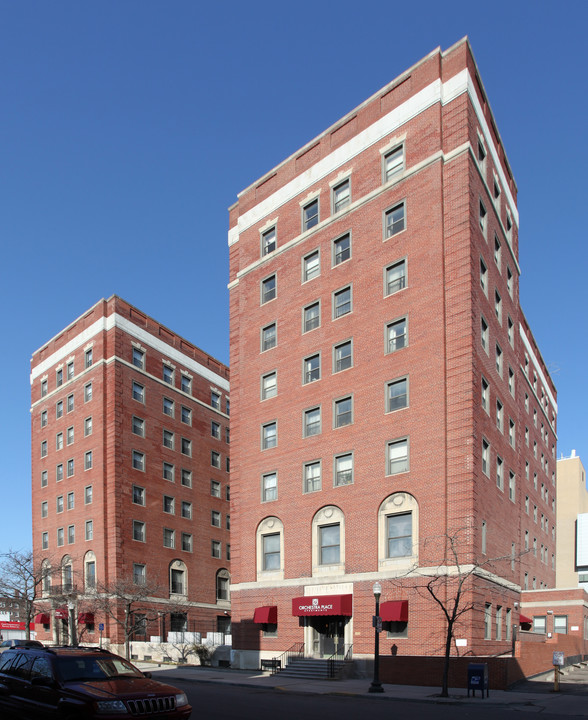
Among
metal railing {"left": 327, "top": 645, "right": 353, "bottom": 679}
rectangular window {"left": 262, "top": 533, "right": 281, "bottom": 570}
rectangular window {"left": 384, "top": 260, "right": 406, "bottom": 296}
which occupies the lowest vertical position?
metal railing {"left": 327, "top": 645, "right": 353, "bottom": 679}

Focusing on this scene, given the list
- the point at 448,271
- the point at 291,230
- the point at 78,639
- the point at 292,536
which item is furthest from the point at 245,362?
the point at 78,639

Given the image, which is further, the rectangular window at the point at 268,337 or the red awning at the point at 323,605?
the rectangular window at the point at 268,337

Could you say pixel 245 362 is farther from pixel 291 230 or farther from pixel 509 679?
pixel 509 679

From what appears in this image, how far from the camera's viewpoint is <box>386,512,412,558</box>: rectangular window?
3484cm

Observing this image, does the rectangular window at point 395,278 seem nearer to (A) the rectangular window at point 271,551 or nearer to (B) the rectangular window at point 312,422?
(B) the rectangular window at point 312,422

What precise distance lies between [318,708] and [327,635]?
52.5ft

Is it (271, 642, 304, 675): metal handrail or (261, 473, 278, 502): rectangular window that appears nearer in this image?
(271, 642, 304, 675): metal handrail

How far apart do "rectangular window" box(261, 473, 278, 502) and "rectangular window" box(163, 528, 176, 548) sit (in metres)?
23.5

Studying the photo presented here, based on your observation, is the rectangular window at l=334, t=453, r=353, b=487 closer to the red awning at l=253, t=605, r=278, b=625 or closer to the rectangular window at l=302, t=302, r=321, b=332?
the red awning at l=253, t=605, r=278, b=625

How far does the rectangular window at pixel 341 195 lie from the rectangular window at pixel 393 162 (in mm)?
2624

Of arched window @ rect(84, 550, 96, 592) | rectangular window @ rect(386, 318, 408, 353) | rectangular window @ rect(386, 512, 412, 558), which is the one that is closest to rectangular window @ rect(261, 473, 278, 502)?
rectangular window @ rect(386, 512, 412, 558)

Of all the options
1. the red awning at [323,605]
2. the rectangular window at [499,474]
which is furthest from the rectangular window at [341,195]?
the red awning at [323,605]

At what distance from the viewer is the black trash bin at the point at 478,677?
25.5 meters

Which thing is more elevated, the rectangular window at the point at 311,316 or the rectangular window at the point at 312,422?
the rectangular window at the point at 311,316
